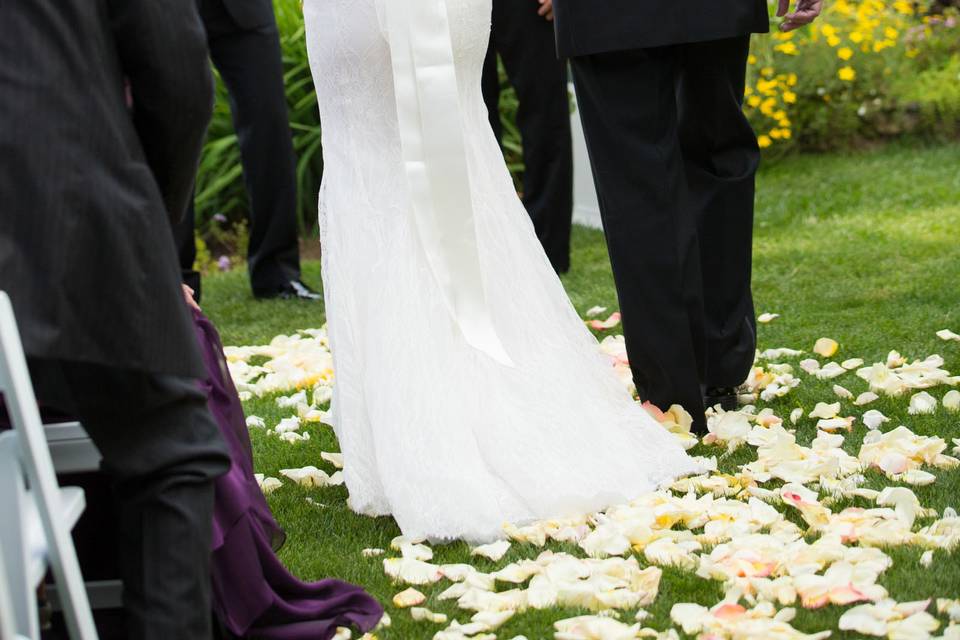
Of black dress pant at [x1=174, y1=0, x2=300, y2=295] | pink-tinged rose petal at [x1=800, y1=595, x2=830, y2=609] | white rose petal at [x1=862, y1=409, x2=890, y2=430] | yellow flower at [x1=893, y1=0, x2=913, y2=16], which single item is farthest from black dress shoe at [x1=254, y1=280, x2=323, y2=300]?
yellow flower at [x1=893, y1=0, x2=913, y2=16]

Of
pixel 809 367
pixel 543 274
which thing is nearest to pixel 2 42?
pixel 543 274

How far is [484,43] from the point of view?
3320mm

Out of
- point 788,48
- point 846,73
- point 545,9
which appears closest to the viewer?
point 545,9

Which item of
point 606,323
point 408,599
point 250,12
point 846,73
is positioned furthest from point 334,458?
point 846,73

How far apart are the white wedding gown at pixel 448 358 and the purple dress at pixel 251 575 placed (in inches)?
17.6

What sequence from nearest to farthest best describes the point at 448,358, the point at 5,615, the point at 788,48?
the point at 5,615 < the point at 448,358 < the point at 788,48

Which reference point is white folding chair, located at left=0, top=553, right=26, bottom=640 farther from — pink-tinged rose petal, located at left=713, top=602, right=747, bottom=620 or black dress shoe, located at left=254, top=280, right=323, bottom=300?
black dress shoe, located at left=254, top=280, right=323, bottom=300

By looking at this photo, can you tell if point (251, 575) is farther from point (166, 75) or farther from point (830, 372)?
point (830, 372)

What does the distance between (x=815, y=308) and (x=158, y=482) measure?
11.6 ft

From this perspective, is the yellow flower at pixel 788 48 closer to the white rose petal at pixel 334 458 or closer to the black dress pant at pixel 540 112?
the black dress pant at pixel 540 112

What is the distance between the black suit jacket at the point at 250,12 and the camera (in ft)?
19.3

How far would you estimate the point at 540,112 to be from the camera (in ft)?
19.7

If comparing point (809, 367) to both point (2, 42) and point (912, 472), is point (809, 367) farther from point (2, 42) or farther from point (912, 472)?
point (2, 42)

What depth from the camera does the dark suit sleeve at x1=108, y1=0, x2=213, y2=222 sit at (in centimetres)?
192
